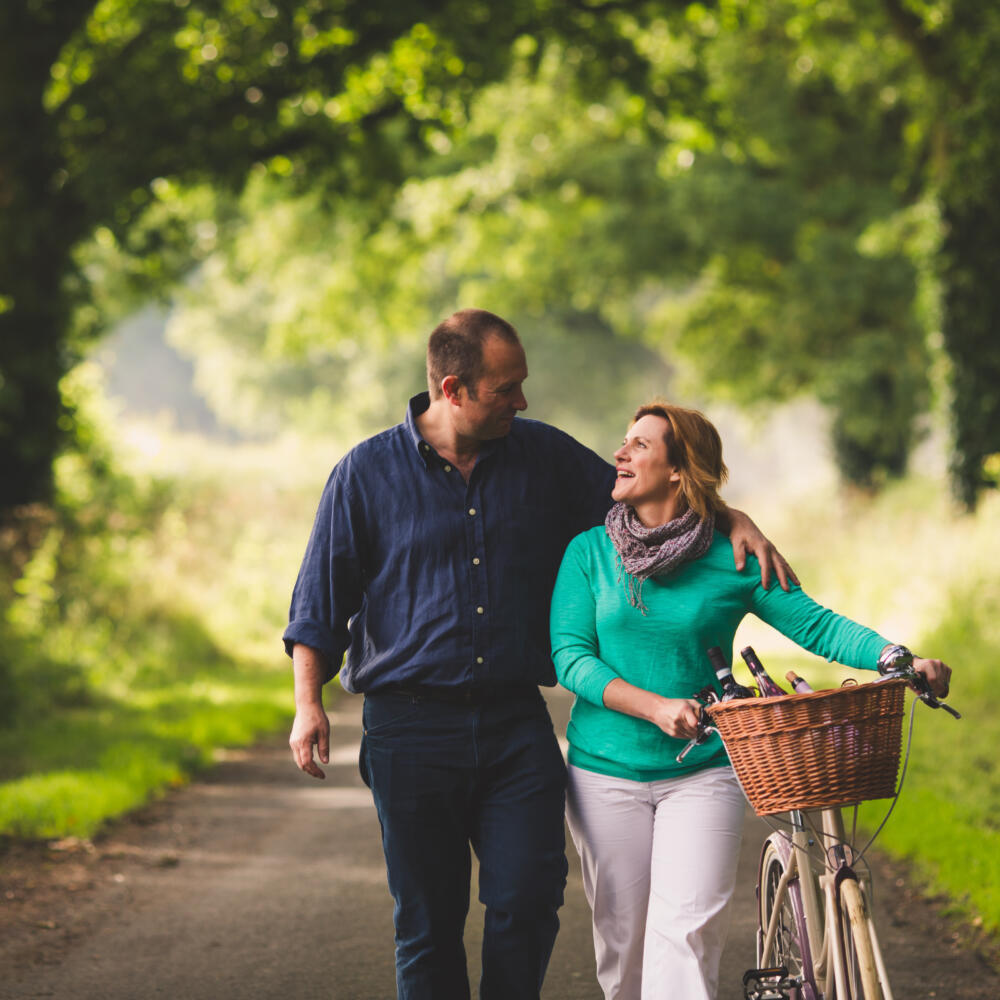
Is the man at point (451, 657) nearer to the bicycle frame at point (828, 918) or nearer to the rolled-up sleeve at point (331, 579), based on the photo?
the rolled-up sleeve at point (331, 579)

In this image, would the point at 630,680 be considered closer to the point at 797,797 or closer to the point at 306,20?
the point at 797,797

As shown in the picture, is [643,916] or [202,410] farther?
[202,410]

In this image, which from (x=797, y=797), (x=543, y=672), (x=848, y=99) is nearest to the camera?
(x=797, y=797)

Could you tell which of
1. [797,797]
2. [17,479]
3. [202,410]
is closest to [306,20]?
[17,479]

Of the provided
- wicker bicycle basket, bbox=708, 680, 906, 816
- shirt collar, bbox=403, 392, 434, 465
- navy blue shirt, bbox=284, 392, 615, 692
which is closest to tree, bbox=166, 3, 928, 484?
shirt collar, bbox=403, 392, 434, 465

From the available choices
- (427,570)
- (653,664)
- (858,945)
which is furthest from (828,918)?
(427,570)

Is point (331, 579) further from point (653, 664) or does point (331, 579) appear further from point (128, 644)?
point (128, 644)

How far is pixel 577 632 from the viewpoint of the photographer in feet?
13.0

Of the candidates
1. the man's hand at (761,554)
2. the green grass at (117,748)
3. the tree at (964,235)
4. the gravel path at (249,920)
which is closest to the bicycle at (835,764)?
the man's hand at (761,554)

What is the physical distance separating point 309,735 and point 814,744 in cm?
142

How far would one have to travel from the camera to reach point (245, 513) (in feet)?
73.5

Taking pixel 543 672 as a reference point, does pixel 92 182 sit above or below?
above

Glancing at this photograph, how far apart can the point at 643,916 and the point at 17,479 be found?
10.2 metres

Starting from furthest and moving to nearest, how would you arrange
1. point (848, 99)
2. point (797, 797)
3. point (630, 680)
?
1. point (848, 99)
2. point (630, 680)
3. point (797, 797)
